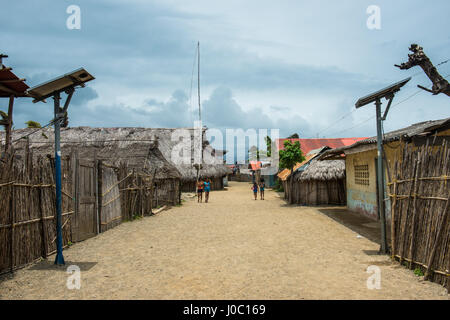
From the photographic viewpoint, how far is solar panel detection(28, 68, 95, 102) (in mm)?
5673

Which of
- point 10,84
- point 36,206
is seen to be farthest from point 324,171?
point 10,84

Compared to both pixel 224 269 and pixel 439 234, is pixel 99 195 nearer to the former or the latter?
pixel 224 269

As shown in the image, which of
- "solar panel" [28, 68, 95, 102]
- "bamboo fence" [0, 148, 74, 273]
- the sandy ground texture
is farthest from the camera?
"solar panel" [28, 68, 95, 102]

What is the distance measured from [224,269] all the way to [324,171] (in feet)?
40.1

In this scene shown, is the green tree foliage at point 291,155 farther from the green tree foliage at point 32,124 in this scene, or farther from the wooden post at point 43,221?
the green tree foliage at point 32,124

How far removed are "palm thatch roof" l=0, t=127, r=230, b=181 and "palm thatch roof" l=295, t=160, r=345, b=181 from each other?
9949mm

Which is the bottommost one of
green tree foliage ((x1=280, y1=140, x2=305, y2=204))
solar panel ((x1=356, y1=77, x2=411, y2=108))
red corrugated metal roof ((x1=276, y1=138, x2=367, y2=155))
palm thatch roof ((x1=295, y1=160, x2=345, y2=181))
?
palm thatch roof ((x1=295, y1=160, x2=345, y2=181))

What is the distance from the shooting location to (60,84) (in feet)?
19.5

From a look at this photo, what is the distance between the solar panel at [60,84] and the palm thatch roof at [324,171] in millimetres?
12966

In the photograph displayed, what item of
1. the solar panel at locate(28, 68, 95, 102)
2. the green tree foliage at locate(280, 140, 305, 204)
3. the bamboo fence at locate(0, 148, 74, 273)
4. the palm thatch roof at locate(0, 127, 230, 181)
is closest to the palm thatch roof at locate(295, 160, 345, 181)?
the green tree foliage at locate(280, 140, 305, 204)

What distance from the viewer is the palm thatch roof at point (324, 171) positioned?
16562 mm

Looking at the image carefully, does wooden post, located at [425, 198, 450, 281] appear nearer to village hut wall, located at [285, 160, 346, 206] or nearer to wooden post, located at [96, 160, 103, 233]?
wooden post, located at [96, 160, 103, 233]
